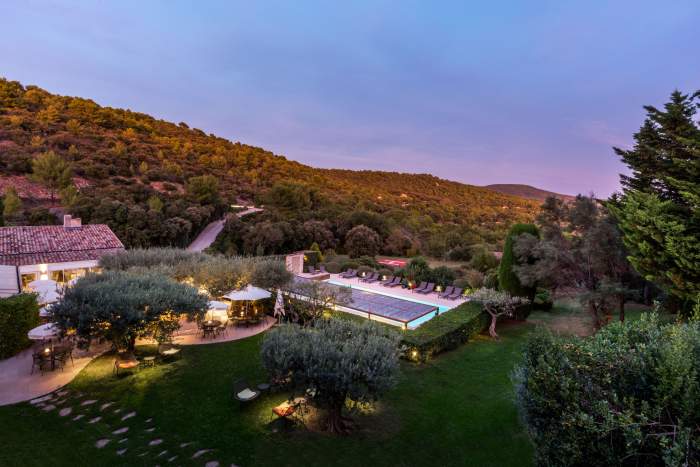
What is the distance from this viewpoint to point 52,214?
28.8 m

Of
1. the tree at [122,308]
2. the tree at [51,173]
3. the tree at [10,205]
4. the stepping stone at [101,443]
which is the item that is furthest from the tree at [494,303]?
the tree at [51,173]

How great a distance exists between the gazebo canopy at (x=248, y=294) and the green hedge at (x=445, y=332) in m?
5.99

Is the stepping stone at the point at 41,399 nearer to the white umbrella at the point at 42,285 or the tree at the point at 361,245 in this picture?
the white umbrella at the point at 42,285

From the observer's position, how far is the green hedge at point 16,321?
408 inches

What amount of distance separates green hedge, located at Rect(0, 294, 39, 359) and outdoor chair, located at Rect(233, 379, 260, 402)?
8.10 meters

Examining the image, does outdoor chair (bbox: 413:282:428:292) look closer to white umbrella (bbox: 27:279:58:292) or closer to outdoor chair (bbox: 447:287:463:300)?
outdoor chair (bbox: 447:287:463:300)

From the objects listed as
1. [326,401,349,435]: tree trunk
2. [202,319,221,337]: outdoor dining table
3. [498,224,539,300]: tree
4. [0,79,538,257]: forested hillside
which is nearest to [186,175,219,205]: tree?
[0,79,538,257]: forested hillside

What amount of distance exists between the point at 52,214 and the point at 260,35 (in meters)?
26.7

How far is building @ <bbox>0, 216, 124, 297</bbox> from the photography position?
1689 centimetres

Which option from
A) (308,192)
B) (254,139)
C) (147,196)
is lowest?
(147,196)

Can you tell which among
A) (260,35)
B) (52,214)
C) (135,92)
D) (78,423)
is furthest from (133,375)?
(135,92)

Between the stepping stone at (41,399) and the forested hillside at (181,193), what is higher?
the forested hillside at (181,193)

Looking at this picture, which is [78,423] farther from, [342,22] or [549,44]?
[342,22]

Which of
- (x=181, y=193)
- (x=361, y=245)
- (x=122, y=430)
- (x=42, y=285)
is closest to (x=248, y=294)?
(x=122, y=430)
